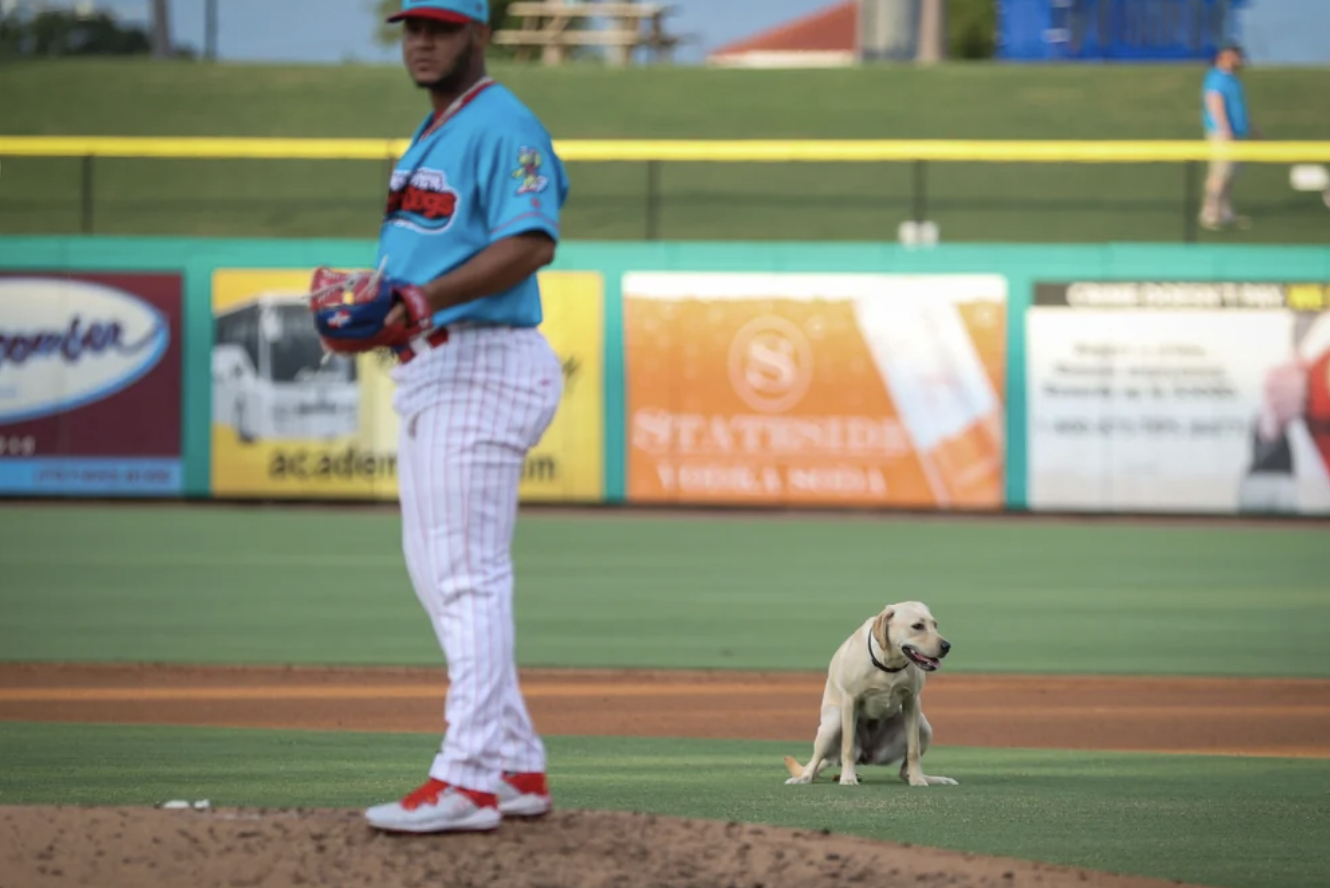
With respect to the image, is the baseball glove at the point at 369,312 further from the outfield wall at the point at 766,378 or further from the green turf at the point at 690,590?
the outfield wall at the point at 766,378

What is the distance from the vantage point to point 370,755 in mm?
7527

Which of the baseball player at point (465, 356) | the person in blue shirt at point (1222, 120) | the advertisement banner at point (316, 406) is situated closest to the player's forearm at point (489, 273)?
the baseball player at point (465, 356)

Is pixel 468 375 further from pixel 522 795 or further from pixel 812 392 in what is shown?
pixel 812 392

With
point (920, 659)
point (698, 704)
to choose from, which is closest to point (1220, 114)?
point (698, 704)

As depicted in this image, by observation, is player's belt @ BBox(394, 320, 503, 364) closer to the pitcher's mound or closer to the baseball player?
the baseball player

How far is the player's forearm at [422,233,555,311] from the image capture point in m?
4.29

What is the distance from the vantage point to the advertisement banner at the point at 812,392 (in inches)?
810

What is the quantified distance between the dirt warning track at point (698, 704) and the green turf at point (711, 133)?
55.9 ft

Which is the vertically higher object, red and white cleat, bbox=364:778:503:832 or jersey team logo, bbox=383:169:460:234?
jersey team logo, bbox=383:169:460:234

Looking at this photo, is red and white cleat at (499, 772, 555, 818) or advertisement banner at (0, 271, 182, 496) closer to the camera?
red and white cleat at (499, 772, 555, 818)

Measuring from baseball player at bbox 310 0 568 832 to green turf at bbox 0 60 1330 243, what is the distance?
22.8 metres

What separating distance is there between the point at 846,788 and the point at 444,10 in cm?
322

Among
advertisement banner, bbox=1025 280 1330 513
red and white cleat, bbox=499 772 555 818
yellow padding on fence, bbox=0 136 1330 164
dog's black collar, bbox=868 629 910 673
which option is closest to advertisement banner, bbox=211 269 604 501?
yellow padding on fence, bbox=0 136 1330 164

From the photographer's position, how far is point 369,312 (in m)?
4.25
